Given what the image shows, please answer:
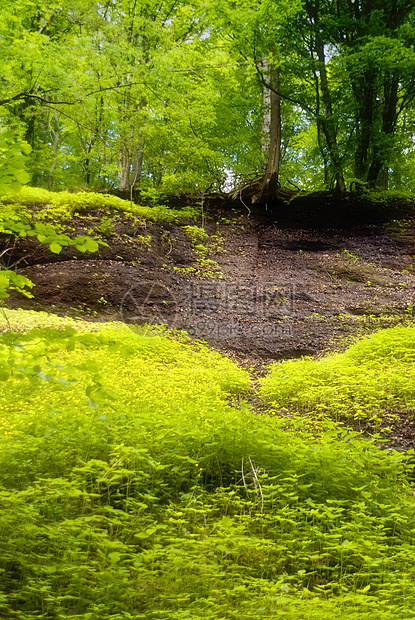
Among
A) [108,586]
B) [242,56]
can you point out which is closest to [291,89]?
[242,56]

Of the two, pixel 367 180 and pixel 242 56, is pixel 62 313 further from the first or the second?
pixel 367 180

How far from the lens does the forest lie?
2.31 m

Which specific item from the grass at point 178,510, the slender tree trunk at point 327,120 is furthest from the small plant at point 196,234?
the grass at point 178,510

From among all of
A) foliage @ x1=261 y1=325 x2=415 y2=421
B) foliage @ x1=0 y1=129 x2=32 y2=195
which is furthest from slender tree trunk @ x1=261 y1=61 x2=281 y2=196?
foliage @ x1=0 y1=129 x2=32 y2=195

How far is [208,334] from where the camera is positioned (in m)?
8.32

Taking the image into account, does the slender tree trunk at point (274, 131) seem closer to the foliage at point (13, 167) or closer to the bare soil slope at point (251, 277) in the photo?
the bare soil slope at point (251, 277)

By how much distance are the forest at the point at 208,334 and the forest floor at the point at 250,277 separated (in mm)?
64

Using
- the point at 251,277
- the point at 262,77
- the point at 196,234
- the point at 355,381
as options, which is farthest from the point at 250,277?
the point at 262,77

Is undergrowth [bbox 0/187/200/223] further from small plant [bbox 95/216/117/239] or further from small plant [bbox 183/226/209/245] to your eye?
small plant [bbox 183/226/209/245]

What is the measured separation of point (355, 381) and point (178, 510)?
3.43 metres

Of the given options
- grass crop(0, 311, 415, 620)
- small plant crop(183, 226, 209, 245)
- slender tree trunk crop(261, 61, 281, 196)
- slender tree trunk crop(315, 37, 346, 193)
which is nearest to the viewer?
grass crop(0, 311, 415, 620)

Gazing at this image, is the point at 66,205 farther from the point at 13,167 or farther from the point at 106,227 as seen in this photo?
the point at 13,167

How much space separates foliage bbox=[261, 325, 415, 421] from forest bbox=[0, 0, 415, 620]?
4 cm

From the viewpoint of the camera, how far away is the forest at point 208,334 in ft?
7.56
